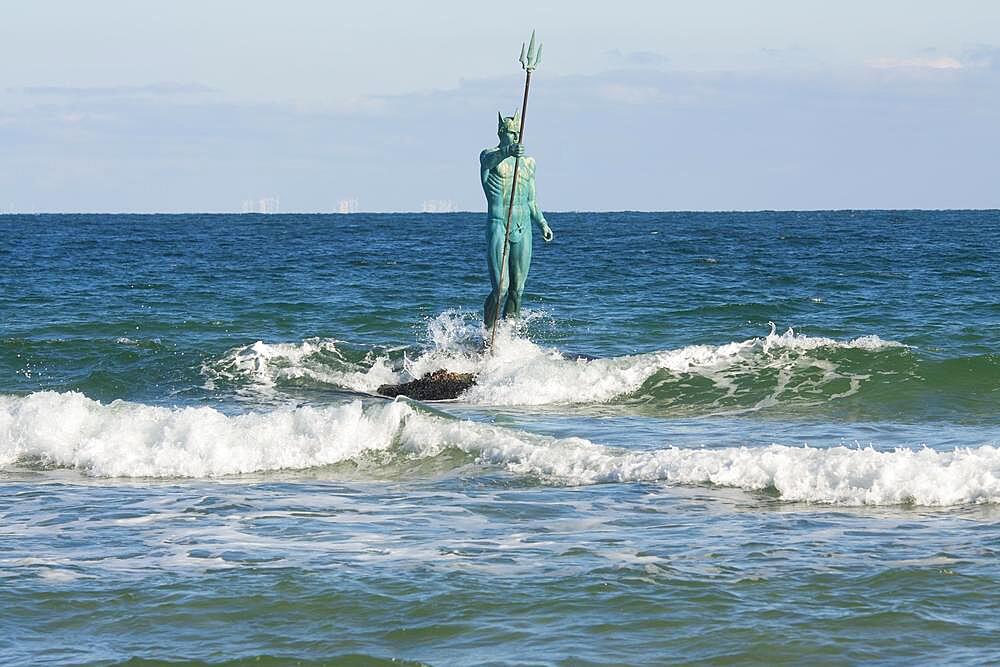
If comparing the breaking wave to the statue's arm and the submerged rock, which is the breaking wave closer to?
the submerged rock

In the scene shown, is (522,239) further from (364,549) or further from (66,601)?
(66,601)

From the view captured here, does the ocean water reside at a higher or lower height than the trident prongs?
lower

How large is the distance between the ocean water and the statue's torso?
1535 mm

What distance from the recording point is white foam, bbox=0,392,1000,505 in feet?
26.8

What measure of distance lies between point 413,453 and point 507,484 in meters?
1.51

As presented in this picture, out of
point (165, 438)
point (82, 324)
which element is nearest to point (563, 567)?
point (165, 438)

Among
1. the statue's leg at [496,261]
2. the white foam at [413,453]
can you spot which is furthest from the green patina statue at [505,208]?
the white foam at [413,453]

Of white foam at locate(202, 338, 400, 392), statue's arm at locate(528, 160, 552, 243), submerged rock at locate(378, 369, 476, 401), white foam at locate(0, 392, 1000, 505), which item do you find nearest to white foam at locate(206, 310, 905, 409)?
white foam at locate(202, 338, 400, 392)

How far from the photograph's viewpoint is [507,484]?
877 cm

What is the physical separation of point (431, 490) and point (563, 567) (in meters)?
2.48

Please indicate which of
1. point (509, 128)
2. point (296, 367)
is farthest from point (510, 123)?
point (296, 367)

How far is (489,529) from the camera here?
7.30m

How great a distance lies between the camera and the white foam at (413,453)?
321 inches

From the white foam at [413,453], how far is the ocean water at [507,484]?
29 millimetres
